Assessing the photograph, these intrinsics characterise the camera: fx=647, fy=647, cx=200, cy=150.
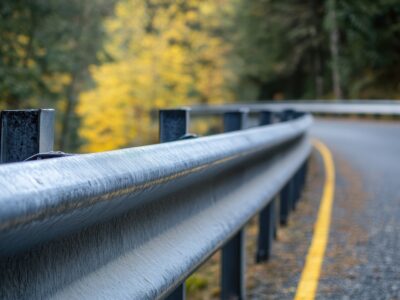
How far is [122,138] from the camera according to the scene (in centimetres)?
3722

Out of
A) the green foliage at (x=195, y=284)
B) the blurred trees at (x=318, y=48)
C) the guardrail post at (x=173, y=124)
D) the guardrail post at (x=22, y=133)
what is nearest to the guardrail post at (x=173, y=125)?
the guardrail post at (x=173, y=124)

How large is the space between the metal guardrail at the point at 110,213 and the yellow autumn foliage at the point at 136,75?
108 feet

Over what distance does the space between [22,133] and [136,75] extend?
35106mm

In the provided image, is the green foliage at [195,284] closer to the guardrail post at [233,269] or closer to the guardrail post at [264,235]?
the guardrail post at [264,235]

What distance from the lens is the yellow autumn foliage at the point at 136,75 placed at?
35.7 metres

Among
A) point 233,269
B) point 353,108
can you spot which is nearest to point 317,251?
point 233,269

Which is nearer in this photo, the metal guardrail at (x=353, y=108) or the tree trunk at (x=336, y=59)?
the metal guardrail at (x=353, y=108)

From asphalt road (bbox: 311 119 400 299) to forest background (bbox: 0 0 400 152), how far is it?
17650 millimetres

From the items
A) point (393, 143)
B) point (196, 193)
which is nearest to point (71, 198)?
point (196, 193)

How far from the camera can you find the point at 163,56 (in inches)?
1460

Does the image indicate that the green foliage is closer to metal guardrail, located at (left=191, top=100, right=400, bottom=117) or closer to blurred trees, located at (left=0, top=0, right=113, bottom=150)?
blurred trees, located at (left=0, top=0, right=113, bottom=150)

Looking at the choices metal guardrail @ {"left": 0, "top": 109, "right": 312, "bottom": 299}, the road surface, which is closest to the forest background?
the road surface

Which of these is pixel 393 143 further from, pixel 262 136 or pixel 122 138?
pixel 122 138

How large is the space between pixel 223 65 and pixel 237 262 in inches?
1692
